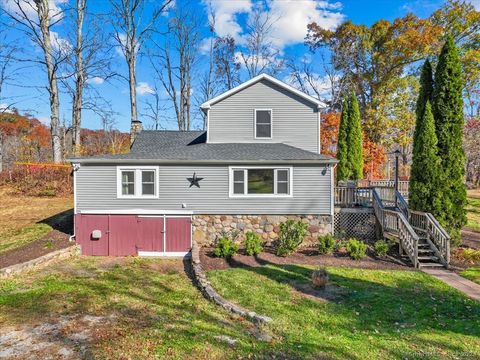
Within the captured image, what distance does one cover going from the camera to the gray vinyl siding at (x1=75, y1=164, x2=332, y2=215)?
11.7 m

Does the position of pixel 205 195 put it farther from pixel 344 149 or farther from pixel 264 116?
pixel 344 149

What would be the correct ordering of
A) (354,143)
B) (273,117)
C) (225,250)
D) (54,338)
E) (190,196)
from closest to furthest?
1. (54,338)
2. (225,250)
3. (190,196)
4. (273,117)
5. (354,143)

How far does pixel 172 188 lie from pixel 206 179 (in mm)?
1405

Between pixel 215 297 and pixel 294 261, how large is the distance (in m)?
4.21

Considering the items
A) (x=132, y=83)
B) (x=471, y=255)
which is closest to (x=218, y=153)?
(x=471, y=255)

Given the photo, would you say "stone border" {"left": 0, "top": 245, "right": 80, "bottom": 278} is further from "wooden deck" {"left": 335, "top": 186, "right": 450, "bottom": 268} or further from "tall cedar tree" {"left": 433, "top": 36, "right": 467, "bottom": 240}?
"tall cedar tree" {"left": 433, "top": 36, "right": 467, "bottom": 240}

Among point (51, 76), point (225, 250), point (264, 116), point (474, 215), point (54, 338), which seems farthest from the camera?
point (51, 76)

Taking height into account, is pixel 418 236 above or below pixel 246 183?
below

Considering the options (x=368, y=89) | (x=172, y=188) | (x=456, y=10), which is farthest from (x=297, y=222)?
(x=456, y=10)

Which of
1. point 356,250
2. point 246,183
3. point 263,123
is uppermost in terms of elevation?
point 263,123

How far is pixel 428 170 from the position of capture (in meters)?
11.6

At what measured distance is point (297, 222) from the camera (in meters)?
11.8

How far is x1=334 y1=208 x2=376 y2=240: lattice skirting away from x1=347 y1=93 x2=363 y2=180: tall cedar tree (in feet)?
26.6

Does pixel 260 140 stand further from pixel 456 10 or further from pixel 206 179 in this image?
pixel 456 10
